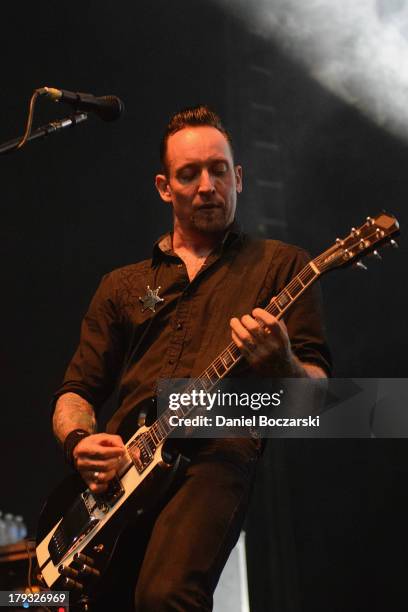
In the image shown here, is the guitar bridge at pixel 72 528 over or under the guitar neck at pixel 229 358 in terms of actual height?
under

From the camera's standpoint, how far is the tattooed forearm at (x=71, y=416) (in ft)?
7.46

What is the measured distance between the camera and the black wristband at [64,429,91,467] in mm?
2133

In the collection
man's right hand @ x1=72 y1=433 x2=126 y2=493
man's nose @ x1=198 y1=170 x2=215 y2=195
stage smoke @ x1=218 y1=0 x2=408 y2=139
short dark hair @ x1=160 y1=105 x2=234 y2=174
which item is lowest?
man's right hand @ x1=72 y1=433 x2=126 y2=493

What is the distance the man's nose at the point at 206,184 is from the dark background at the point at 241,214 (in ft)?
5.73

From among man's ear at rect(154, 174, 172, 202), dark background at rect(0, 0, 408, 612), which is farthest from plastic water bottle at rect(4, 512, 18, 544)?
man's ear at rect(154, 174, 172, 202)

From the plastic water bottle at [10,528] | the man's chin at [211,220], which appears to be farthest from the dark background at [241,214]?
the man's chin at [211,220]

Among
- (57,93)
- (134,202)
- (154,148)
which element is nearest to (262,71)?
(154,148)

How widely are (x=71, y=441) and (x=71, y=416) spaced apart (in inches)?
6.0

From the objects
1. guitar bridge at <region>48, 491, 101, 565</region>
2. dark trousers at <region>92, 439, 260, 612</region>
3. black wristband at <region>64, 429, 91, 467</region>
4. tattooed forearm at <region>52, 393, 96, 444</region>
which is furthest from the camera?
tattooed forearm at <region>52, 393, 96, 444</region>

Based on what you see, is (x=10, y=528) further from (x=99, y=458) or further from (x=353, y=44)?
(x=353, y=44)

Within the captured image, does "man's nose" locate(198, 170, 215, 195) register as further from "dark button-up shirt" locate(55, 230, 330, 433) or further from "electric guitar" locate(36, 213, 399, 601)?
"electric guitar" locate(36, 213, 399, 601)

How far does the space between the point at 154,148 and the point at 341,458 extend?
2066mm

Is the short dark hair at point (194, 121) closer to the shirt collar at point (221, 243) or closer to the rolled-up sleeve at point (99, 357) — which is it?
the shirt collar at point (221, 243)

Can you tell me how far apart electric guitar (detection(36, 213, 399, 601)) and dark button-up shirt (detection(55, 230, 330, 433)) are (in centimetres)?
8
